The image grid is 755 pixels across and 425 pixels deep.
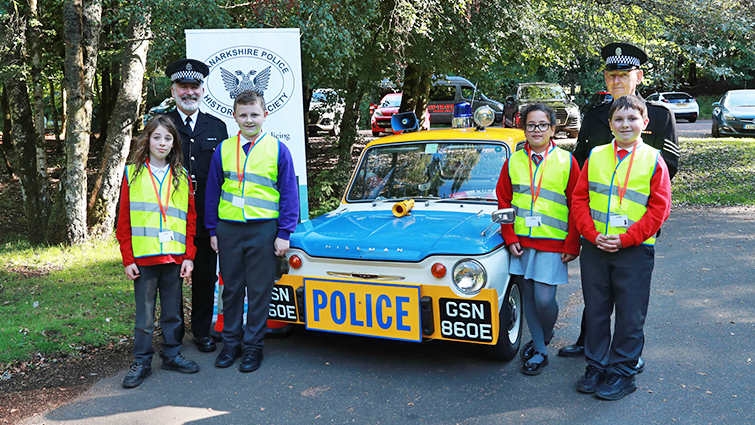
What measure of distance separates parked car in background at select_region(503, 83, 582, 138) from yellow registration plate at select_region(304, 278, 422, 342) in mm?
15187

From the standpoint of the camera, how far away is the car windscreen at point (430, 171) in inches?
213

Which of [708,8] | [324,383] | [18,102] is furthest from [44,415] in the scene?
[708,8]

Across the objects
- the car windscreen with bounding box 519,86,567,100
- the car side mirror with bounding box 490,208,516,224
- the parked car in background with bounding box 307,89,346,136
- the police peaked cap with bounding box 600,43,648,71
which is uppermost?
the car windscreen with bounding box 519,86,567,100

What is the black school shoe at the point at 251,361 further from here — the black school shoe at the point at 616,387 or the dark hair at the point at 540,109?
the dark hair at the point at 540,109

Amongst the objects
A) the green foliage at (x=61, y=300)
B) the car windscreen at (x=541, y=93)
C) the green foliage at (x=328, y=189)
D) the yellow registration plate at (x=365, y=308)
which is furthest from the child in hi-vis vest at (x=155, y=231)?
the car windscreen at (x=541, y=93)

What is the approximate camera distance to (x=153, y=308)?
14.8 feet

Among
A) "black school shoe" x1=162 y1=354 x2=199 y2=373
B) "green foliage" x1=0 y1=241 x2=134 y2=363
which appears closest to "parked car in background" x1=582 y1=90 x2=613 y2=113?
"black school shoe" x1=162 y1=354 x2=199 y2=373

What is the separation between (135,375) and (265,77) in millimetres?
2990

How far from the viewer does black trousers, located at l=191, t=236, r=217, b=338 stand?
5.05m

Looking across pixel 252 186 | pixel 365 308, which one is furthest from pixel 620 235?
pixel 252 186

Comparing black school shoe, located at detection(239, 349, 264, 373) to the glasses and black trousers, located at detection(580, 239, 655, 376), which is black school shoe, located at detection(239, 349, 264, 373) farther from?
the glasses

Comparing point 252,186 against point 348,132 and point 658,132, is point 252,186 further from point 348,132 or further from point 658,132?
point 348,132

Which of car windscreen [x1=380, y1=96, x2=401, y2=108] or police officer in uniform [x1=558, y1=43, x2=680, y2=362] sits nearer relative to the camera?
police officer in uniform [x1=558, y1=43, x2=680, y2=362]

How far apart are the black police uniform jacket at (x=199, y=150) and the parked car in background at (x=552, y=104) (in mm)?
14753
